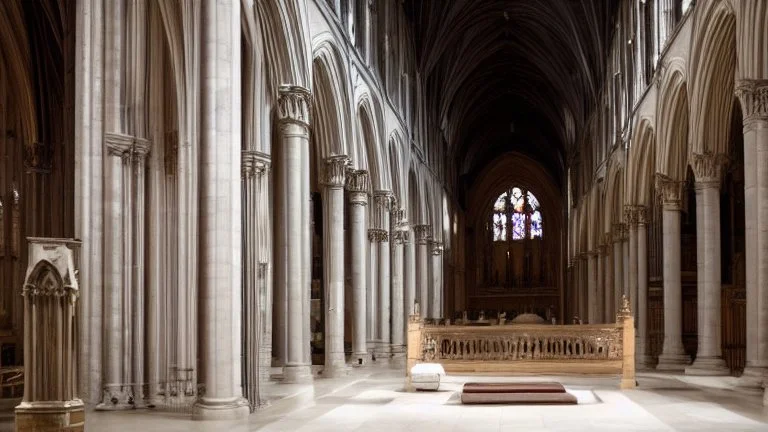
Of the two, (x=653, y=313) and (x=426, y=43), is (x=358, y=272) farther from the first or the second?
(x=426, y=43)

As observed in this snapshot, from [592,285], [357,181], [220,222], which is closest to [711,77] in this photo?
[357,181]

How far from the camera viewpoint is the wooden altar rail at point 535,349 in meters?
17.6

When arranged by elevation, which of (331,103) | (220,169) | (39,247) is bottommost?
(39,247)

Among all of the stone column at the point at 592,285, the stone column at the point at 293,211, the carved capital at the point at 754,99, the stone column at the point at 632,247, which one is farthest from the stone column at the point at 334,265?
the stone column at the point at 592,285

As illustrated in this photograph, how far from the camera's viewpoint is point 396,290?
1282 inches

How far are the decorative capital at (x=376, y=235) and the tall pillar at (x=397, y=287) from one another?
8.31ft

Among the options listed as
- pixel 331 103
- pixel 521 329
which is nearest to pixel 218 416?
pixel 521 329

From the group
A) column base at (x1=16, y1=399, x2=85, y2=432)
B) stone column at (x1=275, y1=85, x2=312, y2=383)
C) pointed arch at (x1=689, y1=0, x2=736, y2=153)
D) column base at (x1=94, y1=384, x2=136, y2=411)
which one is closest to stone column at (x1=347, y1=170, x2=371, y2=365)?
stone column at (x1=275, y1=85, x2=312, y2=383)

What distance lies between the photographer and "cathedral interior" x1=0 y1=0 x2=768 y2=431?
12.4 m

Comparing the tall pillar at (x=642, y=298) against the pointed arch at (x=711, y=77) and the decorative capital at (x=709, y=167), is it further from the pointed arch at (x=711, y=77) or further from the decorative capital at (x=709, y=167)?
the pointed arch at (x=711, y=77)

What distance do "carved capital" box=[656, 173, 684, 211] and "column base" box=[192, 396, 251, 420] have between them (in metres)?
16.0

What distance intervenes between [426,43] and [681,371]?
19212 mm

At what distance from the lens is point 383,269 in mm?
29453

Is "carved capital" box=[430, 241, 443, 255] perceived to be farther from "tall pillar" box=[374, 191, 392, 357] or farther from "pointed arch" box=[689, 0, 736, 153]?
"pointed arch" box=[689, 0, 736, 153]
